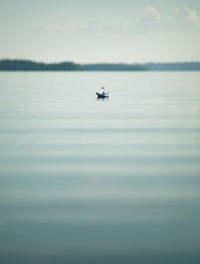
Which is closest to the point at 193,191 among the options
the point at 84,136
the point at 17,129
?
the point at 84,136

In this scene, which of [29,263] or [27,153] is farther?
[27,153]

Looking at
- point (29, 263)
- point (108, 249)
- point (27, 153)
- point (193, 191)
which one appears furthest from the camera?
point (27, 153)

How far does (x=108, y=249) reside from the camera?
402 inches

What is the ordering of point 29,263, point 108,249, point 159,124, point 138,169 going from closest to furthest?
point 29,263 < point 108,249 < point 138,169 < point 159,124

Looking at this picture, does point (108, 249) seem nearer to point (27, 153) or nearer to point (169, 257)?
point (169, 257)

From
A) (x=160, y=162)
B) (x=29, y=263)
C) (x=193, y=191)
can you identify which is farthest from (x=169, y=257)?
(x=160, y=162)

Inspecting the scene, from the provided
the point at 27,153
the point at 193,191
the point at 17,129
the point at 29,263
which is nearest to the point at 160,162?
the point at 193,191

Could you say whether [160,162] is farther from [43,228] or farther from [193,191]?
[43,228]

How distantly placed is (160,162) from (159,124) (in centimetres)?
1374

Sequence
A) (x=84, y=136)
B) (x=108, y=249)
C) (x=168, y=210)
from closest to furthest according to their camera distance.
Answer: (x=108, y=249) < (x=168, y=210) < (x=84, y=136)

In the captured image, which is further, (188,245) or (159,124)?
(159,124)

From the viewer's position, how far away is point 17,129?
29875 millimetres

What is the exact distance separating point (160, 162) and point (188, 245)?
29.3ft

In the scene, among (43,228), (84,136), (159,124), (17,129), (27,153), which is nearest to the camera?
(43,228)
